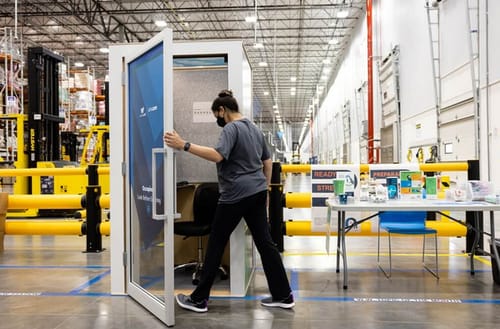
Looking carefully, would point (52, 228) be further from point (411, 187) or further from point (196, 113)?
point (411, 187)

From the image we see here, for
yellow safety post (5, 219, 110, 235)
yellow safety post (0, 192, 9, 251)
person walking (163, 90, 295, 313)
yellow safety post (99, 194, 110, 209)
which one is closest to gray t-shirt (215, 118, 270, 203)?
person walking (163, 90, 295, 313)

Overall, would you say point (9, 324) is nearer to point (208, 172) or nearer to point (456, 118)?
point (208, 172)

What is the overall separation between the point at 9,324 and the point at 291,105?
116 feet

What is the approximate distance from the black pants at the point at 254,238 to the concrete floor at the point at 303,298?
0.19 metres

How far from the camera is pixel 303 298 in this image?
3.57 meters

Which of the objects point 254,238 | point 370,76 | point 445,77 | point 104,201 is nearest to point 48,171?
point 104,201

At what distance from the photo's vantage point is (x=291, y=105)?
3738cm

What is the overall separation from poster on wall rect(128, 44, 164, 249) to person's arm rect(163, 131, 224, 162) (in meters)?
0.17

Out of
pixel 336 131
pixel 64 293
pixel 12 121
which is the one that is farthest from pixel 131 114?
pixel 336 131

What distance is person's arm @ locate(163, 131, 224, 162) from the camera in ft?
9.36

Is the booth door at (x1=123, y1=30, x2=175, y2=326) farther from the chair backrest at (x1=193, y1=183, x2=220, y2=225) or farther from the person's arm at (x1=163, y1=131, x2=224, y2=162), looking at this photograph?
the chair backrest at (x1=193, y1=183, x2=220, y2=225)

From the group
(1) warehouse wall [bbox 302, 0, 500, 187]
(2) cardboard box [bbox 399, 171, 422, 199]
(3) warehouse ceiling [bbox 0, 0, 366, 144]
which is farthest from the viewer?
(3) warehouse ceiling [bbox 0, 0, 366, 144]

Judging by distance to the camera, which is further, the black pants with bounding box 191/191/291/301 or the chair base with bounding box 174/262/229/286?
the chair base with bounding box 174/262/229/286

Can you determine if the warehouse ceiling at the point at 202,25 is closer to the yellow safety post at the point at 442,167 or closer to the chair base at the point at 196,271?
the yellow safety post at the point at 442,167
